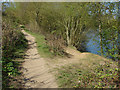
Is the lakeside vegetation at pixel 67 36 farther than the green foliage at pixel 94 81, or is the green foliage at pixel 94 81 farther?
the lakeside vegetation at pixel 67 36

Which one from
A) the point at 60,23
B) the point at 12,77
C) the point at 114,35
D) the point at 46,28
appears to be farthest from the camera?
the point at 46,28

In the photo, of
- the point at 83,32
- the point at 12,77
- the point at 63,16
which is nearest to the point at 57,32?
the point at 63,16

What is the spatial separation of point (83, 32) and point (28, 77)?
10712 mm

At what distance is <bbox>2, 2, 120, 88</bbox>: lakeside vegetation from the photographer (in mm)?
3982

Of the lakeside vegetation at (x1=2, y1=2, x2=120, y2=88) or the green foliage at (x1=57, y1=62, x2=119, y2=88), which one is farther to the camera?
the lakeside vegetation at (x1=2, y1=2, x2=120, y2=88)

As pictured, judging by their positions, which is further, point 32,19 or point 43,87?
point 32,19

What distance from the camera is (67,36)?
47.4ft

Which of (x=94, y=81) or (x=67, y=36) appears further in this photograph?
(x=67, y=36)

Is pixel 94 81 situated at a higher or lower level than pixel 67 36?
lower

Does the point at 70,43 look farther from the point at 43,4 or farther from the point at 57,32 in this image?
the point at 43,4

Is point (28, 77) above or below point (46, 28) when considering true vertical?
below

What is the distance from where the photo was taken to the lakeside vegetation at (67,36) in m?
3.98

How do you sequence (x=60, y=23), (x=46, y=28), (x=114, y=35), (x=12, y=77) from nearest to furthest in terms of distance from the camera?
(x=114, y=35)
(x=12, y=77)
(x=60, y=23)
(x=46, y=28)

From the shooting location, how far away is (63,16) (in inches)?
548
